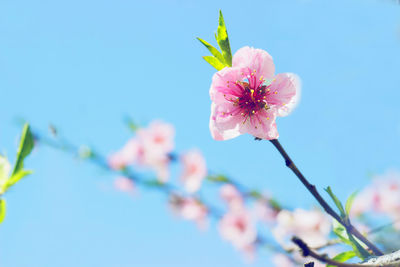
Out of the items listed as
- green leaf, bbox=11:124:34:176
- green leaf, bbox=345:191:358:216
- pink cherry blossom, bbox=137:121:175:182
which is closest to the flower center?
green leaf, bbox=345:191:358:216

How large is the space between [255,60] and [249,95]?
102mm

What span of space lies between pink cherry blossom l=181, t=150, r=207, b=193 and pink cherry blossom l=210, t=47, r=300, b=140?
2.81 m

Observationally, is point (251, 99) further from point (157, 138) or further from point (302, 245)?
point (157, 138)

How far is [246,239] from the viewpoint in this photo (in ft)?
14.2

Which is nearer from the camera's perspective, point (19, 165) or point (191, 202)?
point (19, 165)

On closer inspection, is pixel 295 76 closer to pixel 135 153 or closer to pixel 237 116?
pixel 237 116

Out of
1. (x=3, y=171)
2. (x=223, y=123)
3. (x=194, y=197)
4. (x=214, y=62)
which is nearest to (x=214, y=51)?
(x=214, y=62)

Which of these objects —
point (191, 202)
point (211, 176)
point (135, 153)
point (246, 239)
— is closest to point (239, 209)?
point (246, 239)

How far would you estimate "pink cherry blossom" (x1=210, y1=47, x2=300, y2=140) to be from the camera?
0.81 m

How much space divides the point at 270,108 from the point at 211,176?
1855 mm

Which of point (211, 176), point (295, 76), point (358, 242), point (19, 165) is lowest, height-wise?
point (358, 242)

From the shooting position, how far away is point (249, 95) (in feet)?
2.94

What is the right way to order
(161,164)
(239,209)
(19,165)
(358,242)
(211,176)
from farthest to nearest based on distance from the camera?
(239,209), (161,164), (211,176), (19,165), (358,242)

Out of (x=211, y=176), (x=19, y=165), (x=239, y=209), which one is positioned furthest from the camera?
(x=239, y=209)
